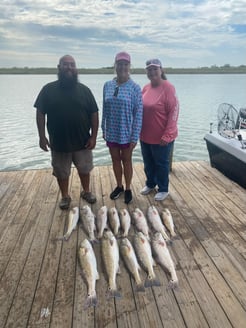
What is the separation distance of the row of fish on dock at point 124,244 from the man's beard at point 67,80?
1.22 m

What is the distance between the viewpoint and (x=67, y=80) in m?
2.74

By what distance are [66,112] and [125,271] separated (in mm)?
1554

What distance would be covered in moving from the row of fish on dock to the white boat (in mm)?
1478

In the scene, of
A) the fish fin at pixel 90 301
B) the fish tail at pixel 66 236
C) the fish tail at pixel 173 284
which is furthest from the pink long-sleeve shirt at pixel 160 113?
the fish fin at pixel 90 301

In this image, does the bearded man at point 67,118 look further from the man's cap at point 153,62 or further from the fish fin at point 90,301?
the fish fin at point 90,301

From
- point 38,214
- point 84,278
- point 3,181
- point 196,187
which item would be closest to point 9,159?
point 3,181

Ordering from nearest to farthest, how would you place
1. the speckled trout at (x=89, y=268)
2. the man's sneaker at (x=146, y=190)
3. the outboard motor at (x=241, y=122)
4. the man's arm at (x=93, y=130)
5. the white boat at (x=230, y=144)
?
the speckled trout at (x=89, y=268) → the man's arm at (x=93, y=130) → the man's sneaker at (x=146, y=190) → the white boat at (x=230, y=144) → the outboard motor at (x=241, y=122)

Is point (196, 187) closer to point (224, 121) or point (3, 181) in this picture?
point (224, 121)

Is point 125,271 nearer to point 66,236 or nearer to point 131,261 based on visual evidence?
point 131,261

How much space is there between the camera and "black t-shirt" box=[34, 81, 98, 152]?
9.01 ft

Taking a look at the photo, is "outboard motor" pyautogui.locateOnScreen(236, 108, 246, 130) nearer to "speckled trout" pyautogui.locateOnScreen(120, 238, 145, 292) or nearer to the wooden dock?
the wooden dock

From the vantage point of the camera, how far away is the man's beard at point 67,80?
2725mm

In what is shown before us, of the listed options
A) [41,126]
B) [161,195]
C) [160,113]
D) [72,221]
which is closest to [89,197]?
[72,221]

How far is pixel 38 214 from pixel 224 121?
2981mm
